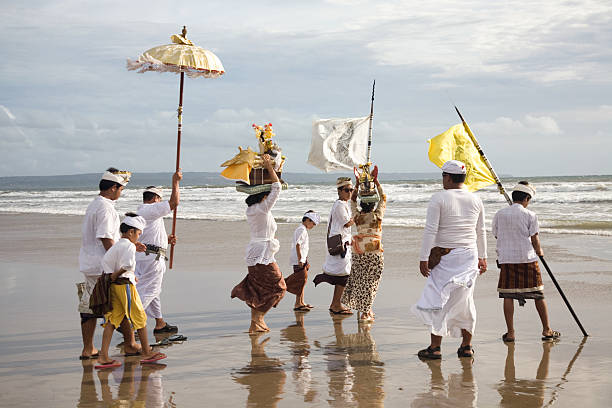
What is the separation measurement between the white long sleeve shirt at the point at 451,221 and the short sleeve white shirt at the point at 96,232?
2782 millimetres

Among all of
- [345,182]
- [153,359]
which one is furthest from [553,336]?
[153,359]

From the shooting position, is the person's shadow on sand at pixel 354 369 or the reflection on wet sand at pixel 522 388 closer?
the reflection on wet sand at pixel 522 388

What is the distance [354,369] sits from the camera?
5781mm

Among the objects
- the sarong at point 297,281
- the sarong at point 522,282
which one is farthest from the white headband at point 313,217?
the sarong at point 522,282

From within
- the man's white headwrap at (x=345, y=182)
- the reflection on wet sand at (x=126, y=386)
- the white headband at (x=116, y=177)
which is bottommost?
the reflection on wet sand at (x=126, y=386)

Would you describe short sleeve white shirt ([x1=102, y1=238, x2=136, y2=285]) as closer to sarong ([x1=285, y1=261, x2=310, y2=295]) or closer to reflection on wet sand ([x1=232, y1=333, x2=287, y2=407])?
reflection on wet sand ([x1=232, y1=333, x2=287, y2=407])

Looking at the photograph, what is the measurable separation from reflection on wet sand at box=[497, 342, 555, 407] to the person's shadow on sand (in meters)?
0.92

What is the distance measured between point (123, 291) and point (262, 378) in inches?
57.5

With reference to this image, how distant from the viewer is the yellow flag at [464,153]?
6.82 metres

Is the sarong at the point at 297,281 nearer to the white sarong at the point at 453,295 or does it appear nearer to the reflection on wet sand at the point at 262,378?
the reflection on wet sand at the point at 262,378

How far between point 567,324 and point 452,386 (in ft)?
9.10

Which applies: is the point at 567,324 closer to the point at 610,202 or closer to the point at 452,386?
the point at 452,386

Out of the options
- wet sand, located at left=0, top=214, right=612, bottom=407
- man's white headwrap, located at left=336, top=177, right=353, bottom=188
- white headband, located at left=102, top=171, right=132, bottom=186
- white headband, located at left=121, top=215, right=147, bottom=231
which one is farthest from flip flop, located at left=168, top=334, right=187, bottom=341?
man's white headwrap, located at left=336, top=177, right=353, bottom=188

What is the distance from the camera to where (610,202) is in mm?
30156
